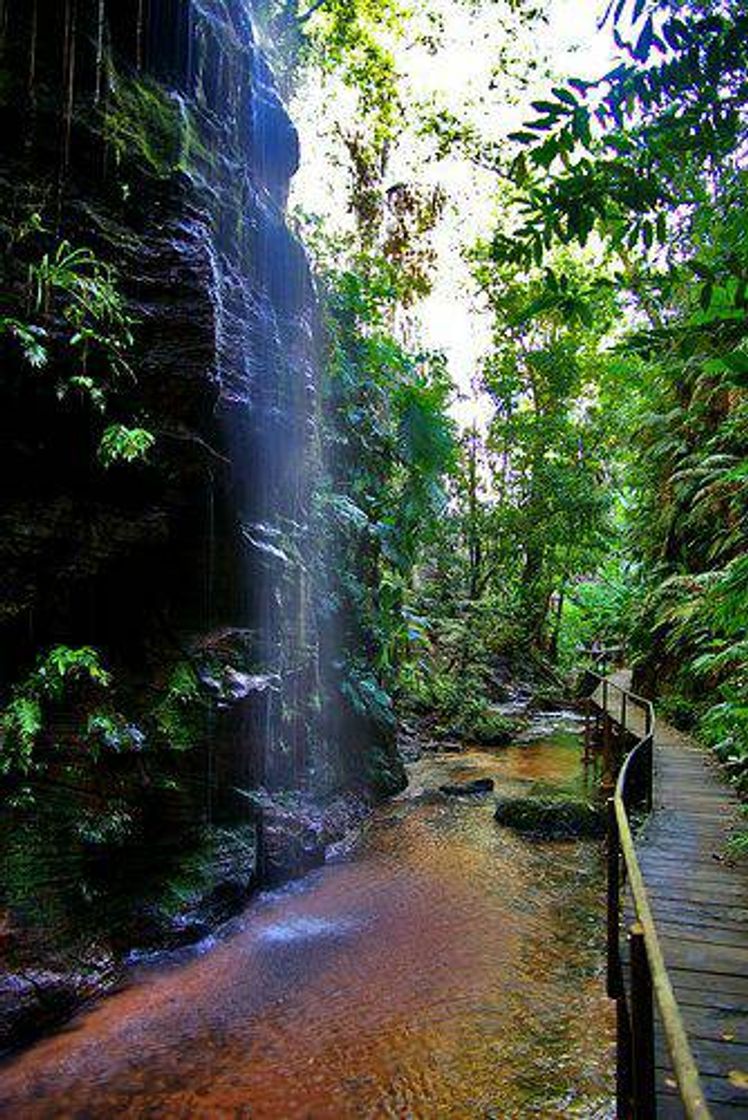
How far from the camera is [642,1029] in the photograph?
2.68 m

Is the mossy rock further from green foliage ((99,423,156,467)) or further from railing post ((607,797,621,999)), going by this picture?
green foliage ((99,423,156,467))

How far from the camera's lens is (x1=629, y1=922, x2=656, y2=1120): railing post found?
8.48 feet

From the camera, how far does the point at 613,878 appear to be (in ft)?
14.7

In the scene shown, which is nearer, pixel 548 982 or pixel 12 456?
pixel 548 982

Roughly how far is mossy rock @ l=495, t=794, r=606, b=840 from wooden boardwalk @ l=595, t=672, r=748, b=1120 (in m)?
1.37

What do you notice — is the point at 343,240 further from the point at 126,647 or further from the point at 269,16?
the point at 126,647

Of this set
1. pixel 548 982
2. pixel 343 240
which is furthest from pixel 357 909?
pixel 343 240

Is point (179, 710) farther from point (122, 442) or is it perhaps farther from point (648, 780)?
point (648, 780)

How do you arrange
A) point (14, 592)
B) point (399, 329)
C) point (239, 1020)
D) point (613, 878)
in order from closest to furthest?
point (613, 878), point (239, 1020), point (14, 592), point (399, 329)

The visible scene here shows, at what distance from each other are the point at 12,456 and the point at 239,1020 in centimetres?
502

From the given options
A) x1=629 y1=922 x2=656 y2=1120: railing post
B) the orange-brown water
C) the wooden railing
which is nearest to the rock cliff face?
the orange-brown water

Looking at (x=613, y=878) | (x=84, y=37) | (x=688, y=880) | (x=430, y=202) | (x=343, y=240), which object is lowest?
(x=688, y=880)

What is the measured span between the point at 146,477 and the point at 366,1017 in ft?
17.1

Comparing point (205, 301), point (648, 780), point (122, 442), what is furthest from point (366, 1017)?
point (205, 301)
